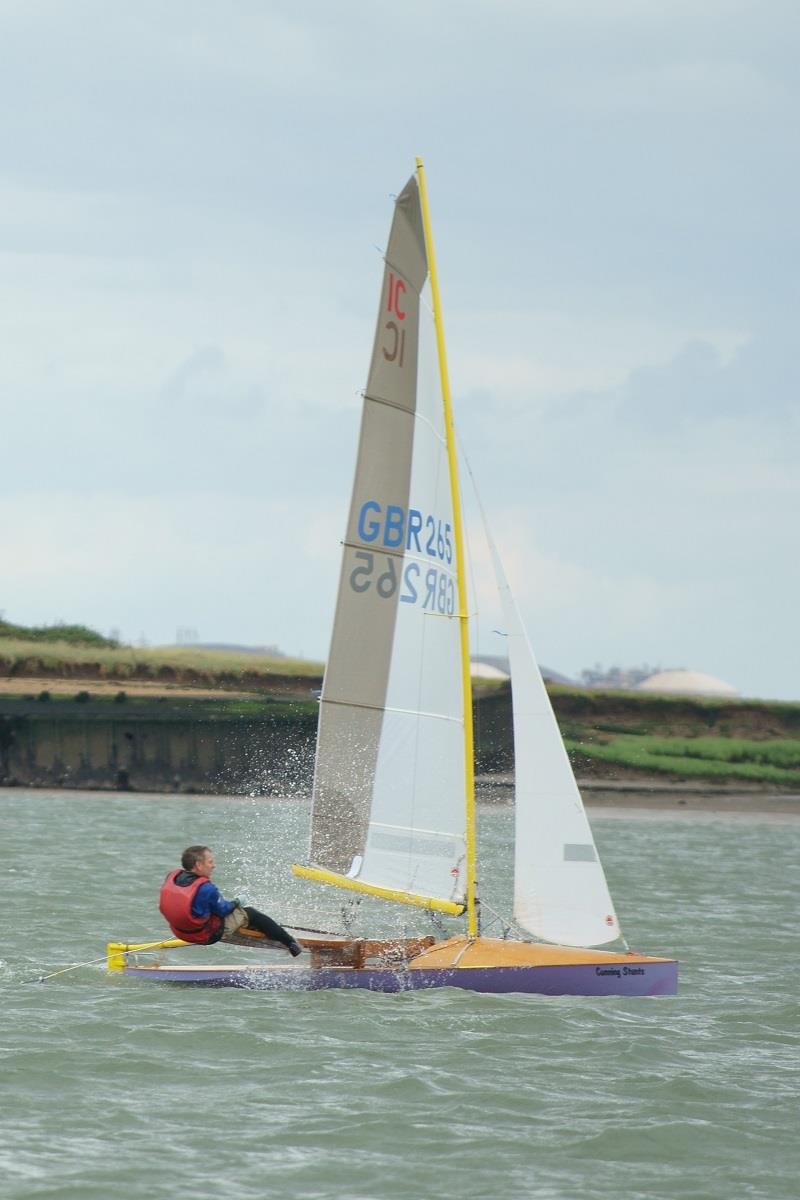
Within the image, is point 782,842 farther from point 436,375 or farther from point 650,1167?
point 650,1167

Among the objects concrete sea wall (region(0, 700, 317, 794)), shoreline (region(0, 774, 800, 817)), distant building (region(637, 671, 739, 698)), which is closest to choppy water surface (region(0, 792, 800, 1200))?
shoreline (region(0, 774, 800, 817))

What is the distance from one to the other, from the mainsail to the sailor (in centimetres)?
97

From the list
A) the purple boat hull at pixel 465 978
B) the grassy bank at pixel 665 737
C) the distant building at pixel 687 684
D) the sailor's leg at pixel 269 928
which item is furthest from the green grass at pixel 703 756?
the distant building at pixel 687 684

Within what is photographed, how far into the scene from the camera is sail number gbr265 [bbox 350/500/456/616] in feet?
53.7

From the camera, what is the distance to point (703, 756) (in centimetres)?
6006

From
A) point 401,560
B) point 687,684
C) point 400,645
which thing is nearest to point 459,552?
point 401,560

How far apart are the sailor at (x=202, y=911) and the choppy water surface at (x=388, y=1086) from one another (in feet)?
2.16

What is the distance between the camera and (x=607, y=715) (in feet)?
203

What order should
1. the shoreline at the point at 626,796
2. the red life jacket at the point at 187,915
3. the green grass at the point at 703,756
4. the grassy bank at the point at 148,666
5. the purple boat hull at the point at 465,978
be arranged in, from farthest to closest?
the grassy bank at the point at 148,666 → the green grass at the point at 703,756 → the shoreline at the point at 626,796 → the purple boat hull at the point at 465,978 → the red life jacket at the point at 187,915

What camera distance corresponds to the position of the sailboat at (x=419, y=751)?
16125 mm

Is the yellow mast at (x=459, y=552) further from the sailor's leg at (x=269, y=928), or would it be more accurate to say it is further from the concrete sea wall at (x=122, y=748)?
the concrete sea wall at (x=122, y=748)

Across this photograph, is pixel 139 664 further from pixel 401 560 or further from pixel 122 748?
pixel 401 560

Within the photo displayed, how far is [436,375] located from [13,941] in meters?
8.54

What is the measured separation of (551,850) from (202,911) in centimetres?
331
